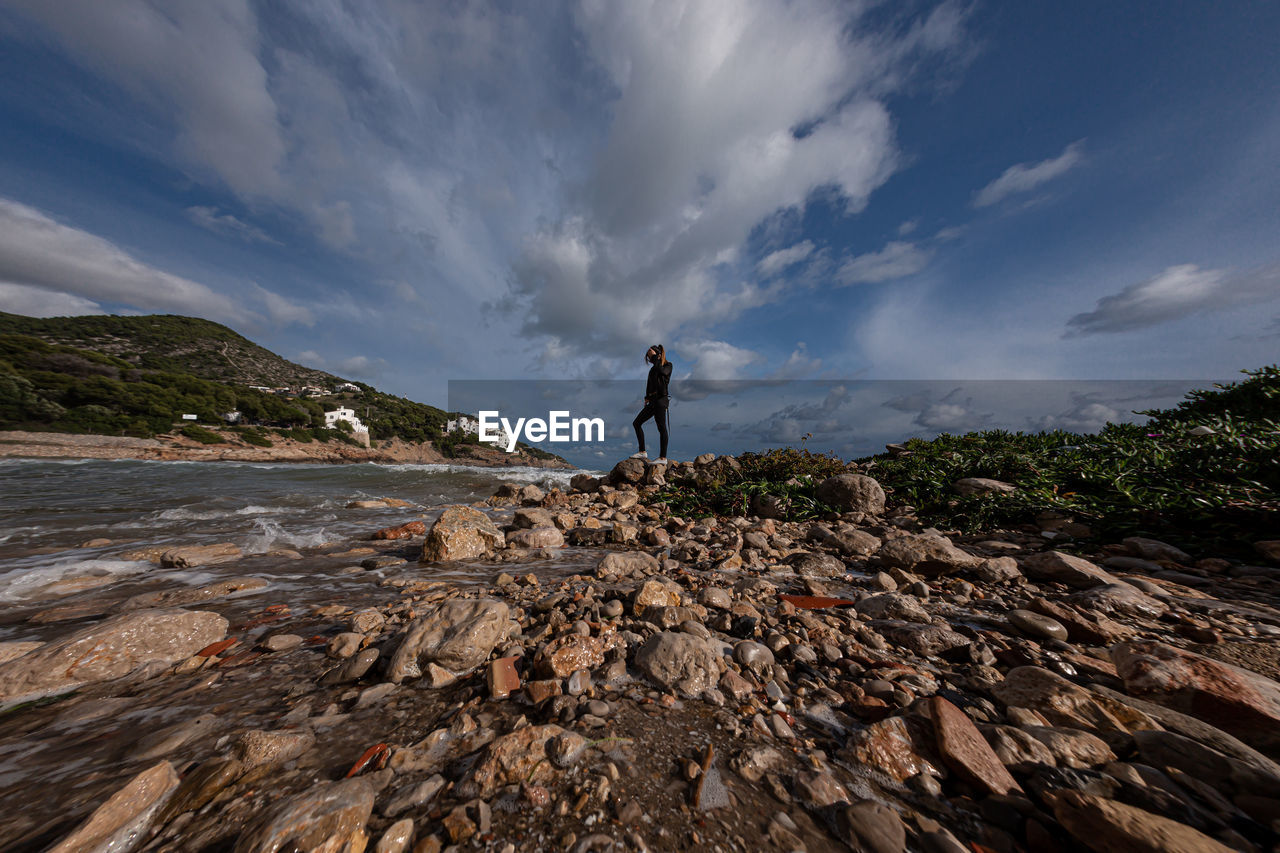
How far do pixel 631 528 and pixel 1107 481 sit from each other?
633 centimetres

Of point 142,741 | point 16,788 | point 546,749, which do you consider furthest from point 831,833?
point 16,788

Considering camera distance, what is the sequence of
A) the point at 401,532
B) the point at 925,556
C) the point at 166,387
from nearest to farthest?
1. the point at 925,556
2. the point at 401,532
3. the point at 166,387

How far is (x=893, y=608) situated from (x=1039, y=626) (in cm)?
77

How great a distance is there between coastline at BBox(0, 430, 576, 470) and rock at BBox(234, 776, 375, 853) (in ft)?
156

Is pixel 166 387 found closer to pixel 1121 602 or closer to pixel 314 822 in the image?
pixel 314 822

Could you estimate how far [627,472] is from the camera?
9.55 m

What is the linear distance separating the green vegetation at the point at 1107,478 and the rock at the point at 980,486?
0.62 ft

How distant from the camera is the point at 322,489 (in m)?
12.7

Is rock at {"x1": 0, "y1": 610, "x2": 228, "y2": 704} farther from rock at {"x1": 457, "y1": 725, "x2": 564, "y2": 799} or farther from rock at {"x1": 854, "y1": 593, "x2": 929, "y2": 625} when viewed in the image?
rock at {"x1": 854, "y1": 593, "x2": 929, "y2": 625}

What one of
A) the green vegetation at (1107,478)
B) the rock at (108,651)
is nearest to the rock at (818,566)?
the green vegetation at (1107,478)

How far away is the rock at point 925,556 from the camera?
360 centimetres

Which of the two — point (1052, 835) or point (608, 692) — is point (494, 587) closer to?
point (608, 692)

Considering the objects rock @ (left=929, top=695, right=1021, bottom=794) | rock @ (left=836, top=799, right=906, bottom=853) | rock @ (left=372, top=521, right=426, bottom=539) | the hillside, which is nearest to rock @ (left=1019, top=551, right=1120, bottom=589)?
rock @ (left=929, top=695, right=1021, bottom=794)

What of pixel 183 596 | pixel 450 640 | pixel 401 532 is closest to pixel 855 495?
pixel 450 640
